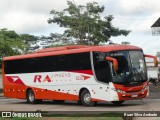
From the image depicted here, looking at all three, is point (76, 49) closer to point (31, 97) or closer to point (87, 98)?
point (87, 98)

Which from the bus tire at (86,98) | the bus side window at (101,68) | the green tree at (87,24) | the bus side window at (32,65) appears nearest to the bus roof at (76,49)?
the bus side window at (32,65)

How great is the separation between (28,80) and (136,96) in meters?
8.14

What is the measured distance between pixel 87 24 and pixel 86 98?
35.6 metres

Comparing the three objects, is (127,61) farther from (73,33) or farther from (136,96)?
(73,33)

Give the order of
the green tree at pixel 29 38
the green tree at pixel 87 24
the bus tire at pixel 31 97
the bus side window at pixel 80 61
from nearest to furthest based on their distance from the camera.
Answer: the bus side window at pixel 80 61, the bus tire at pixel 31 97, the green tree at pixel 87 24, the green tree at pixel 29 38

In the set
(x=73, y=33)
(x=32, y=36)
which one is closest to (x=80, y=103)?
(x=73, y=33)

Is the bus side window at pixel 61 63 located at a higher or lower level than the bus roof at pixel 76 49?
lower

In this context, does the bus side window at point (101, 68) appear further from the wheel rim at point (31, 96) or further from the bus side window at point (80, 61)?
the wheel rim at point (31, 96)

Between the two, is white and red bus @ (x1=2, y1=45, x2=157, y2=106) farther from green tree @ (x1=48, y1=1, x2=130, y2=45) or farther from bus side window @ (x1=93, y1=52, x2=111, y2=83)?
green tree @ (x1=48, y1=1, x2=130, y2=45)

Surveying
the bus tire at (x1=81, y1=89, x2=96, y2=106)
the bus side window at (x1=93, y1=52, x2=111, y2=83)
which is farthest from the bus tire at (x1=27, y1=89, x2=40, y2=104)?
the bus side window at (x1=93, y1=52, x2=111, y2=83)

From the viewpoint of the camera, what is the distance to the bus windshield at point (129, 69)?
2361cm

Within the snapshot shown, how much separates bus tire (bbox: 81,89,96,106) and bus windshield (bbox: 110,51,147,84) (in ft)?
6.89

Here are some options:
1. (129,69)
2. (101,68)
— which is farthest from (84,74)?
(129,69)

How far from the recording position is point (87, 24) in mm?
60469
